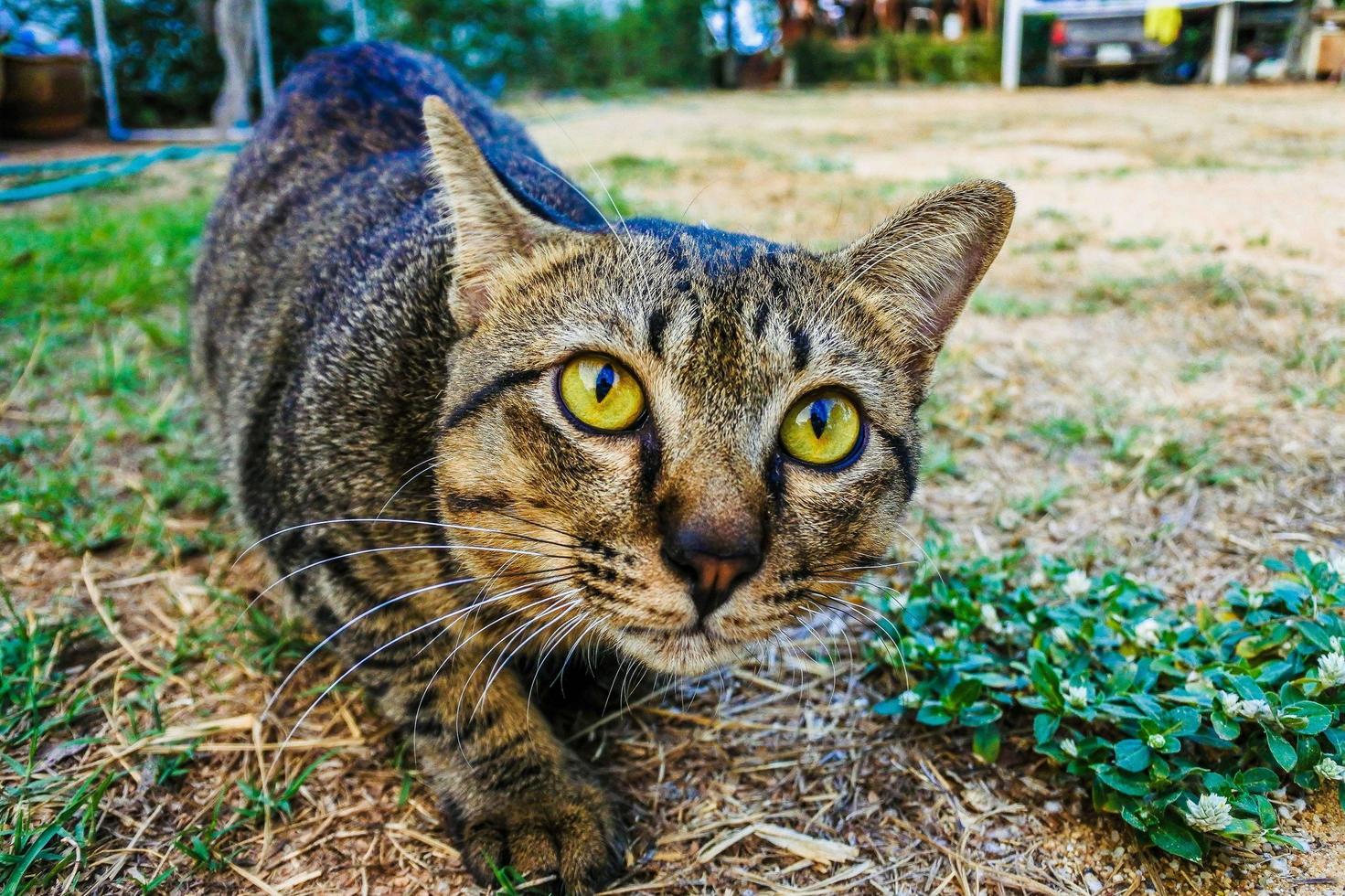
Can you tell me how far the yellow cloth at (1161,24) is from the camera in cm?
1822

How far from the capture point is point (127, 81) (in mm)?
12750

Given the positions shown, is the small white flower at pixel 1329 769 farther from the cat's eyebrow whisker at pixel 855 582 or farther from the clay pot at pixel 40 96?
the clay pot at pixel 40 96

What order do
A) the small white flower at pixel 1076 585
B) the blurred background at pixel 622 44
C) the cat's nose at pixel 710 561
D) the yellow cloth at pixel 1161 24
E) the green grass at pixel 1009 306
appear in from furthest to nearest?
the yellow cloth at pixel 1161 24, the blurred background at pixel 622 44, the green grass at pixel 1009 306, the small white flower at pixel 1076 585, the cat's nose at pixel 710 561

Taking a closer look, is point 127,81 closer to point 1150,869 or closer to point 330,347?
point 330,347

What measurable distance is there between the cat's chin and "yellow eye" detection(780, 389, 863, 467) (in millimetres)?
389

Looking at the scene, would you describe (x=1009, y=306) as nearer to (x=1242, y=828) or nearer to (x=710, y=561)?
(x=1242, y=828)

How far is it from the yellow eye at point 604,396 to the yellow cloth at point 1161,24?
2066cm

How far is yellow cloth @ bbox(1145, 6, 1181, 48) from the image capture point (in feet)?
59.8

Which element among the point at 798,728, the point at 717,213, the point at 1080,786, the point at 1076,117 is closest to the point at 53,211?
the point at 717,213

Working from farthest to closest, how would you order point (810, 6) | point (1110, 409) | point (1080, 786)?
point (810, 6) < point (1110, 409) < point (1080, 786)

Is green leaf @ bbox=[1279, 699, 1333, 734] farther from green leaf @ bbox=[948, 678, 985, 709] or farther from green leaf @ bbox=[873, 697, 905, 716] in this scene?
green leaf @ bbox=[873, 697, 905, 716]

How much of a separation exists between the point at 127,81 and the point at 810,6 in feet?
55.3

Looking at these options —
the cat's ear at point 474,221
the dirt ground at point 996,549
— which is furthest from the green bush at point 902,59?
the cat's ear at point 474,221

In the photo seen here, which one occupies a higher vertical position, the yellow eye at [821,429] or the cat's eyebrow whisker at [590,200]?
the cat's eyebrow whisker at [590,200]
